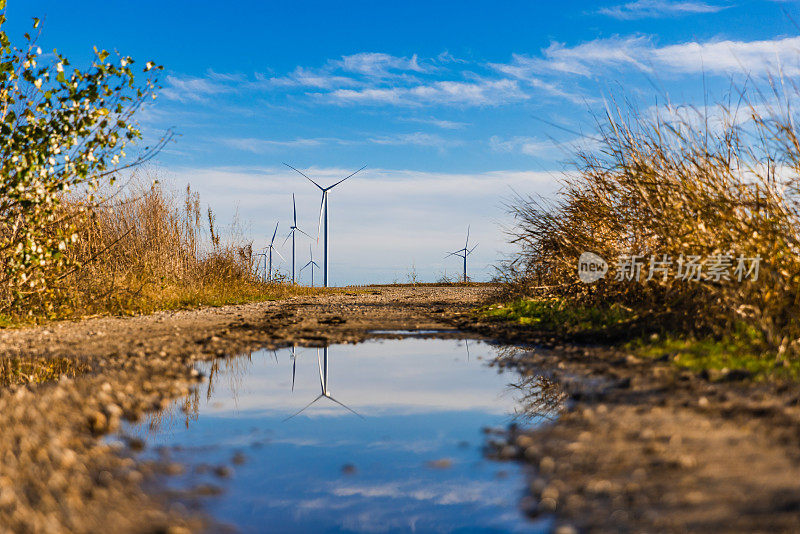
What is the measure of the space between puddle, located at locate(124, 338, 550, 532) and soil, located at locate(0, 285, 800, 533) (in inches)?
7.1

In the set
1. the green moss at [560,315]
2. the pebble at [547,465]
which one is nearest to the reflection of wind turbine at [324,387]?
the pebble at [547,465]

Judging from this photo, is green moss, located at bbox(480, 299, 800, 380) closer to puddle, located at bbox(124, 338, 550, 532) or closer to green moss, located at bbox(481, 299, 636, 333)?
green moss, located at bbox(481, 299, 636, 333)

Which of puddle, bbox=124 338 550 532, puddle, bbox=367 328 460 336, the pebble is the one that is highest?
puddle, bbox=367 328 460 336

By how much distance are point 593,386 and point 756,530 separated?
304 cm

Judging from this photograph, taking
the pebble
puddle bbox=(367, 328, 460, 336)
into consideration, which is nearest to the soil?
the pebble

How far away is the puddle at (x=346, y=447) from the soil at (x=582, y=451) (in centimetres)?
18

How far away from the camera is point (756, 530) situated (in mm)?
2426

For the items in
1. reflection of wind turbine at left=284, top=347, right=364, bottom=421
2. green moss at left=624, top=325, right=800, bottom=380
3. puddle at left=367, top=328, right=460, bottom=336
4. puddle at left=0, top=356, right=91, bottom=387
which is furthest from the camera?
puddle at left=367, top=328, right=460, bottom=336

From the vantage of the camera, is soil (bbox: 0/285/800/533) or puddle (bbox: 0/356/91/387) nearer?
soil (bbox: 0/285/800/533)

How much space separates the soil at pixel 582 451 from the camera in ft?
8.73

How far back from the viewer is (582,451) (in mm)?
3484

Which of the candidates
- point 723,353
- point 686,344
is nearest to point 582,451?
point 723,353

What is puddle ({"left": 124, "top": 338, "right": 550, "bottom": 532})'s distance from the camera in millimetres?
2949

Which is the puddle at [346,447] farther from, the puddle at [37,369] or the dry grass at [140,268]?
the dry grass at [140,268]
